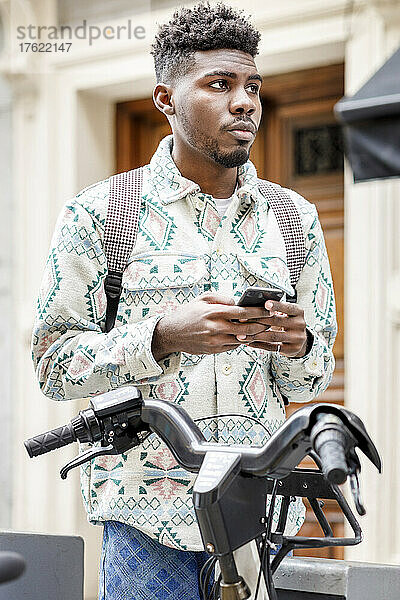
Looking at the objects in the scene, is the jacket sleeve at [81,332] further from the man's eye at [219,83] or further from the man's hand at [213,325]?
the man's eye at [219,83]

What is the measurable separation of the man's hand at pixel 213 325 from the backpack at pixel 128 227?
0.25 metres

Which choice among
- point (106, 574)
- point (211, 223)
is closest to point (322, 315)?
point (211, 223)

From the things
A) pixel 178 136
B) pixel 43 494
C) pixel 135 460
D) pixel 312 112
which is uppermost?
pixel 312 112

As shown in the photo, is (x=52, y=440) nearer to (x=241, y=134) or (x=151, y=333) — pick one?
(x=151, y=333)

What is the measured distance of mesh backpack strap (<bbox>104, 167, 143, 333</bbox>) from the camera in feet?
7.20

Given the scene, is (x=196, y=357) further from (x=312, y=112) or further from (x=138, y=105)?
(x=138, y=105)

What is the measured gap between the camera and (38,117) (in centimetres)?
580

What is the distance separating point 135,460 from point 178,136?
74 cm

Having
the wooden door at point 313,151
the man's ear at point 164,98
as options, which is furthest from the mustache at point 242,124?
the wooden door at point 313,151

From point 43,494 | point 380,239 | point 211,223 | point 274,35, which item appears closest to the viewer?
point 211,223

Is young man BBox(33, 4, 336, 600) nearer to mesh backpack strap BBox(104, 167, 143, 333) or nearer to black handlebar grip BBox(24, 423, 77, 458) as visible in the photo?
mesh backpack strap BBox(104, 167, 143, 333)

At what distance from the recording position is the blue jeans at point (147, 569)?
2051 mm

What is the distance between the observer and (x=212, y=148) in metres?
2.25

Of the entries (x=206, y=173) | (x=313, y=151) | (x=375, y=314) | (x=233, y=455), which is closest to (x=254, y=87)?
(x=206, y=173)
